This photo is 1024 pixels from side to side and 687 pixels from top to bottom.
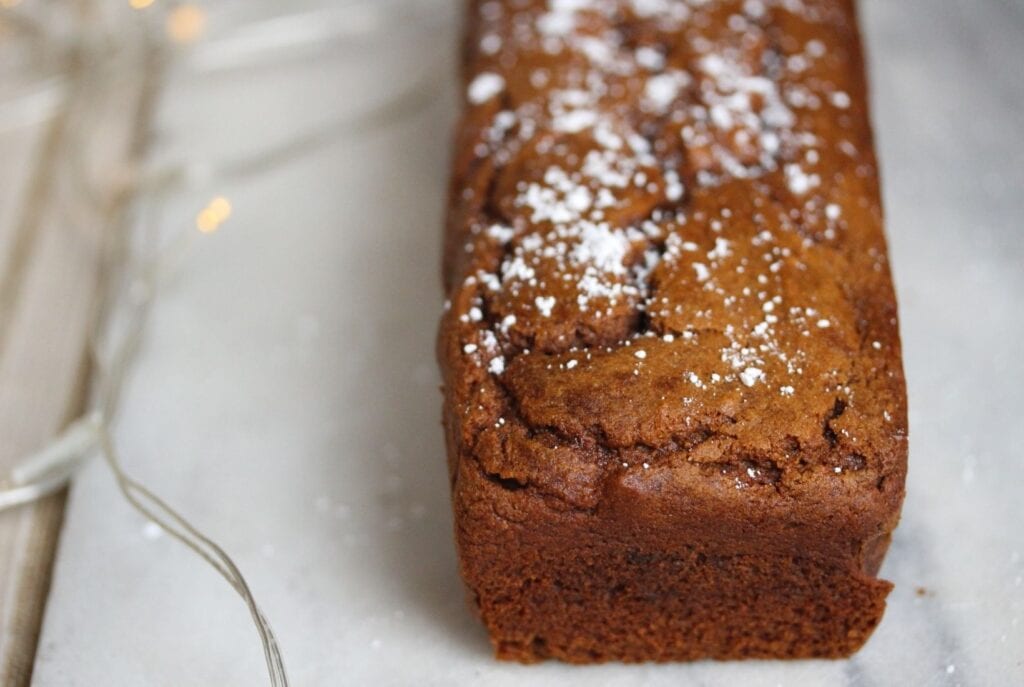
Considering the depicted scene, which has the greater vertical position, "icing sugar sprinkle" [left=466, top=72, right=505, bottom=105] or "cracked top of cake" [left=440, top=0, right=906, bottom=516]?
"icing sugar sprinkle" [left=466, top=72, right=505, bottom=105]

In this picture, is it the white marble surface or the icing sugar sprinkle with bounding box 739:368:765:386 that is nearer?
the icing sugar sprinkle with bounding box 739:368:765:386

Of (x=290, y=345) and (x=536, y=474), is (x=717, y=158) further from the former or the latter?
(x=290, y=345)

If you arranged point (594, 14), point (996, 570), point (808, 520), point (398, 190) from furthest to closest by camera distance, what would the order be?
point (398, 190) < point (594, 14) < point (996, 570) < point (808, 520)

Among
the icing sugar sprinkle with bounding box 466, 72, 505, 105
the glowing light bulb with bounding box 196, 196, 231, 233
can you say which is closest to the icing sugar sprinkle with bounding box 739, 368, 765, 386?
the icing sugar sprinkle with bounding box 466, 72, 505, 105

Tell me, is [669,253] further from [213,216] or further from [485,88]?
[213,216]

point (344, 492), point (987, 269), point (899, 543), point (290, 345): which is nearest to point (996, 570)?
point (899, 543)

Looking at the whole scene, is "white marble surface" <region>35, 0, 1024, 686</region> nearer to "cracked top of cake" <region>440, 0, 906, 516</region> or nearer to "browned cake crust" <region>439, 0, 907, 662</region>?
"browned cake crust" <region>439, 0, 907, 662</region>
